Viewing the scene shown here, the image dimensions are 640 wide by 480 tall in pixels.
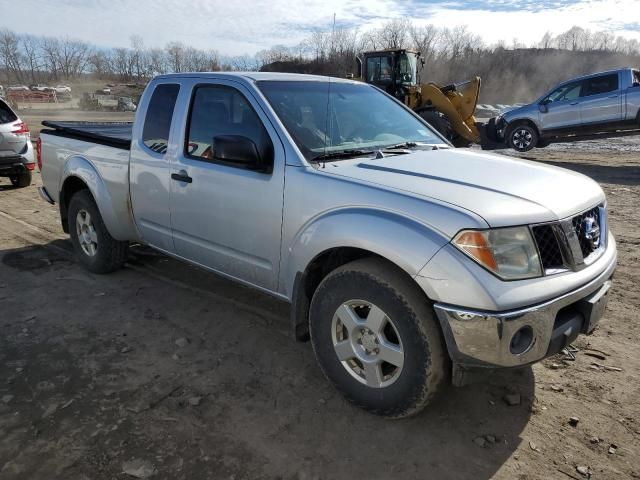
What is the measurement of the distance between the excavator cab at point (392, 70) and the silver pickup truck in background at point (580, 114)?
2.89 meters

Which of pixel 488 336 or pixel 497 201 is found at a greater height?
pixel 497 201

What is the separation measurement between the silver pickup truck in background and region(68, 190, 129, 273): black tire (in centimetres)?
1191

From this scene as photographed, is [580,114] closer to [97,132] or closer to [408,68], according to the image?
[408,68]

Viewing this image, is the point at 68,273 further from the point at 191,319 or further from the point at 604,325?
the point at 604,325

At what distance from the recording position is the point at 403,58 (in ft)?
48.2

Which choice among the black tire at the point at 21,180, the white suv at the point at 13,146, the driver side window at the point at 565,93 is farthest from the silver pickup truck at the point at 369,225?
the driver side window at the point at 565,93

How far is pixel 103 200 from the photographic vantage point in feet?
15.0

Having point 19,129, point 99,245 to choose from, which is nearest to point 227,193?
point 99,245

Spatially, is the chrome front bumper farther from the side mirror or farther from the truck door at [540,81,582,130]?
the truck door at [540,81,582,130]

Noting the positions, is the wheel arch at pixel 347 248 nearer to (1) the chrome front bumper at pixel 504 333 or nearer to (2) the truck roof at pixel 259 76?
(1) the chrome front bumper at pixel 504 333

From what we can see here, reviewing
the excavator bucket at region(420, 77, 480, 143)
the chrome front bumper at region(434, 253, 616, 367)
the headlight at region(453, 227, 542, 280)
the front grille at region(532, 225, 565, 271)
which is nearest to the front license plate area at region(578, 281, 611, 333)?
the chrome front bumper at region(434, 253, 616, 367)

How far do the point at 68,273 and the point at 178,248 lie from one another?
69.5 inches

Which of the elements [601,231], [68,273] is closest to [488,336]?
[601,231]

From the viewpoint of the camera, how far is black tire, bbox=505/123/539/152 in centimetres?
1362
